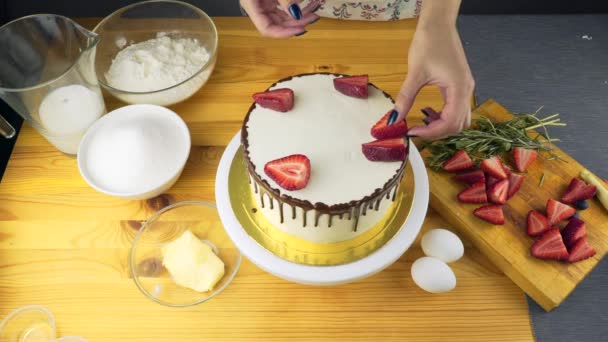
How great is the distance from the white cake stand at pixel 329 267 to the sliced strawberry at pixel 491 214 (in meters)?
0.17

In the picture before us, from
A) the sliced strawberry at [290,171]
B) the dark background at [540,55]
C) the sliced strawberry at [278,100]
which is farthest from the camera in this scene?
the dark background at [540,55]

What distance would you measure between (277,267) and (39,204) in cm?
77

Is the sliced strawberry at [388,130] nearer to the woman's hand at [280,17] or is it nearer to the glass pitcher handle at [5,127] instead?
the woman's hand at [280,17]

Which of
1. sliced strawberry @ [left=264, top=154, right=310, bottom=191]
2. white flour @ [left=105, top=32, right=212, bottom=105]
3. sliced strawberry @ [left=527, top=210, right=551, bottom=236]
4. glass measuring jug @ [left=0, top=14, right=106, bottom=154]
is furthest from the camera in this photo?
white flour @ [left=105, top=32, right=212, bottom=105]

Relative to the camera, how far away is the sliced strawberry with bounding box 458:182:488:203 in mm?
1282

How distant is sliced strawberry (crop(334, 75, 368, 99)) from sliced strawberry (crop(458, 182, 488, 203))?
1.29 ft

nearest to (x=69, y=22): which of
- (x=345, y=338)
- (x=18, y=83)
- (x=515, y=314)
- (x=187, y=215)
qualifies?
(x=18, y=83)

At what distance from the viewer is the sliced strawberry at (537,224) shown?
123 cm

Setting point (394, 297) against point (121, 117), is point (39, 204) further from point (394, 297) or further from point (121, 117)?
point (394, 297)

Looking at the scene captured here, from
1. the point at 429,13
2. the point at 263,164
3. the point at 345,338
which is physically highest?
the point at 429,13

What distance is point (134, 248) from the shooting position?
1294 millimetres

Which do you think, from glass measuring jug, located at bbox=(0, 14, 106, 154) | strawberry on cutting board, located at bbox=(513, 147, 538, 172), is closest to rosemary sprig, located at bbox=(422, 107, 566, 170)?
strawberry on cutting board, located at bbox=(513, 147, 538, 172)

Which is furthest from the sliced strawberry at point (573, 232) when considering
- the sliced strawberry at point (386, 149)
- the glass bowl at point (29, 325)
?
the glass bowl at point (29, 325)

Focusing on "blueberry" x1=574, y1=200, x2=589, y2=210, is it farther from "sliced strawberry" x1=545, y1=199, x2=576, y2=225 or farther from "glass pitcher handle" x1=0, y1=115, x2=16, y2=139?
"glass pitcher handle" x1=0, y1=115, x2=16, y2=139
